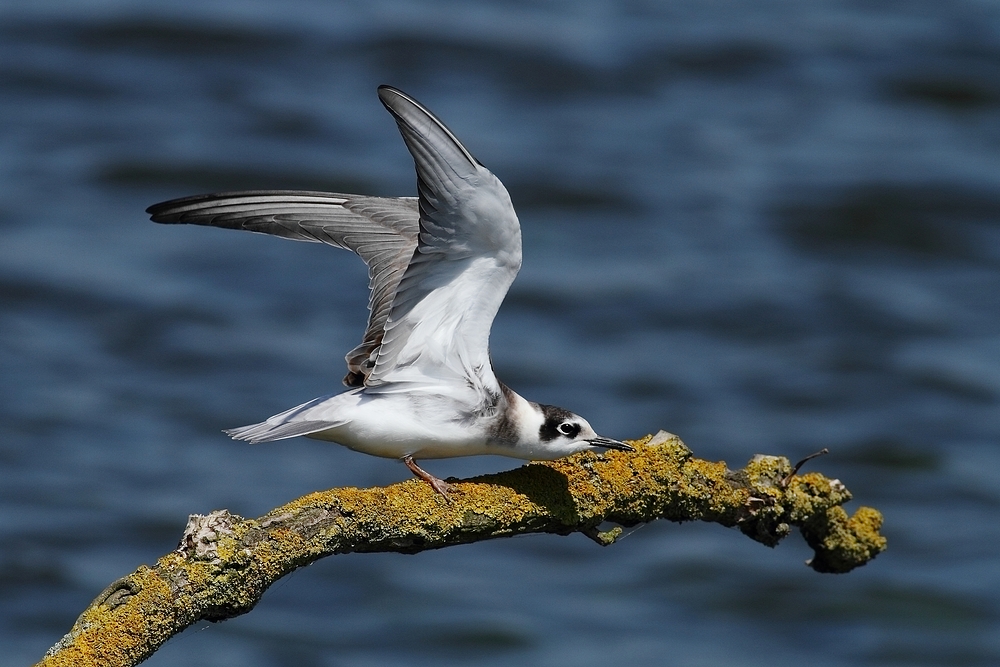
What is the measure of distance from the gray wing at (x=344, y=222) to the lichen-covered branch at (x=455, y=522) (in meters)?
1.51

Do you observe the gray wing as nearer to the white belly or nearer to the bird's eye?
the white belly

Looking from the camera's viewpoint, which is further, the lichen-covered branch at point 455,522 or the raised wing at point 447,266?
the raised wing at point 447,266

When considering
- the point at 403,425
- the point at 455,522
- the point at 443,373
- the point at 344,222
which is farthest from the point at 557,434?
the point at 344,222

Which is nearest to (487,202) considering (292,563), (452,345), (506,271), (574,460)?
(506,271)

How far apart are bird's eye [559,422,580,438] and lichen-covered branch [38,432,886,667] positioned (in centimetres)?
15

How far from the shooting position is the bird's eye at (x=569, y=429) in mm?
7090

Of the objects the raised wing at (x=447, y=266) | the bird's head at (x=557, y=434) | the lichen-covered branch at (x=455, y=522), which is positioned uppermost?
the raised wing at (x=447, y=266)

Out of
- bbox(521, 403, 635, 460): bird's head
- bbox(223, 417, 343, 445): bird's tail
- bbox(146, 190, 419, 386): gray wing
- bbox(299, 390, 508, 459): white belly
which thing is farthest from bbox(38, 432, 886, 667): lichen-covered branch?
bbox(146, 190, 419, 386): gray wing

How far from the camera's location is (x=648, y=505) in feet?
23.5

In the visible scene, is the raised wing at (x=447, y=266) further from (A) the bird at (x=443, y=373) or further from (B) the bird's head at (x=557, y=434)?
(B) the bird's head at (x=557, y=434)

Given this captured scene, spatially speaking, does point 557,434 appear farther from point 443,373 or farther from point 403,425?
point 403,425

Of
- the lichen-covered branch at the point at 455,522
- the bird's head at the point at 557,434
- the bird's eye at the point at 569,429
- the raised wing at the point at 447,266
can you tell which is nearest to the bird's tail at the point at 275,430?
the raised wing at the point at 447,266

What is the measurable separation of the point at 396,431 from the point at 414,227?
1954 mm

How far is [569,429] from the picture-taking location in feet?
23.3
